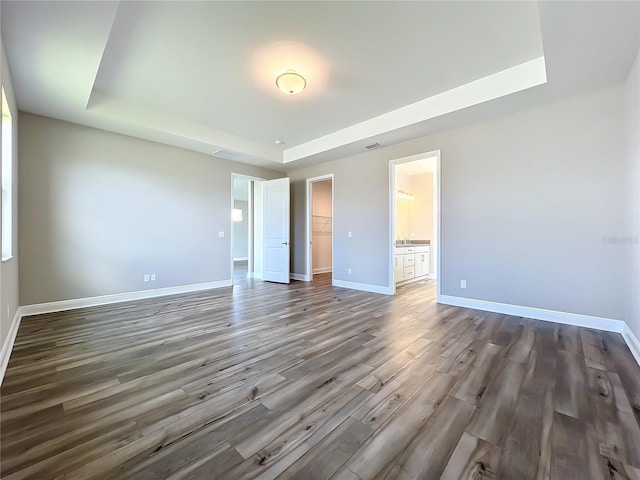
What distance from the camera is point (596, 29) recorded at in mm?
2197

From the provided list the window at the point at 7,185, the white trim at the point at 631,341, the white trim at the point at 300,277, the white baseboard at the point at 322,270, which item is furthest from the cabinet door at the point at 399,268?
the window at the point at 7,185

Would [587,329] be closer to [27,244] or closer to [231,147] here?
[231,147]

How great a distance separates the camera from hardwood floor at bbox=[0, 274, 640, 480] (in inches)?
50.5

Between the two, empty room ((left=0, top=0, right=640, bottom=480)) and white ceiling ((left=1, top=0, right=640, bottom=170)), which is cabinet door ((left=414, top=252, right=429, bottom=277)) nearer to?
empty room ((left=0, top=0, right=640, bottom=480))

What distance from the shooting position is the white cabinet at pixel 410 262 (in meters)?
5.89

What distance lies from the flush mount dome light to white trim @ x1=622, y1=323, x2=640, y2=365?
Result: 162 inches

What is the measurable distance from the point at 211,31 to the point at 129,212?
3328 millimetres

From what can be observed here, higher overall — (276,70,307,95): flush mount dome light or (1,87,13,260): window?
(276,70,307,95): flush mount dome light

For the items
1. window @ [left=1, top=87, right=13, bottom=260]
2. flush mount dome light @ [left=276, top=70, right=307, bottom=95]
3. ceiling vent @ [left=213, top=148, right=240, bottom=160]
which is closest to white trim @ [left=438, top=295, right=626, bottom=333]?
flush mount dome light @ [left=276, top=70, right=307, bottom=95]

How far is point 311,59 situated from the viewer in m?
2.90

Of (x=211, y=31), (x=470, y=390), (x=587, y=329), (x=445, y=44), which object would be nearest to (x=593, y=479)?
(x=470, y=390)

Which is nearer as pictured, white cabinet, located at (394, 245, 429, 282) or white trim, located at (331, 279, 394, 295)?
white trim, located at (331, 279, 394, 295)

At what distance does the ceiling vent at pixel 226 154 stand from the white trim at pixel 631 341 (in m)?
5.96

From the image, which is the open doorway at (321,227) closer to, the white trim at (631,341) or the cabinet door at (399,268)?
the cabinet door at (399,268)
